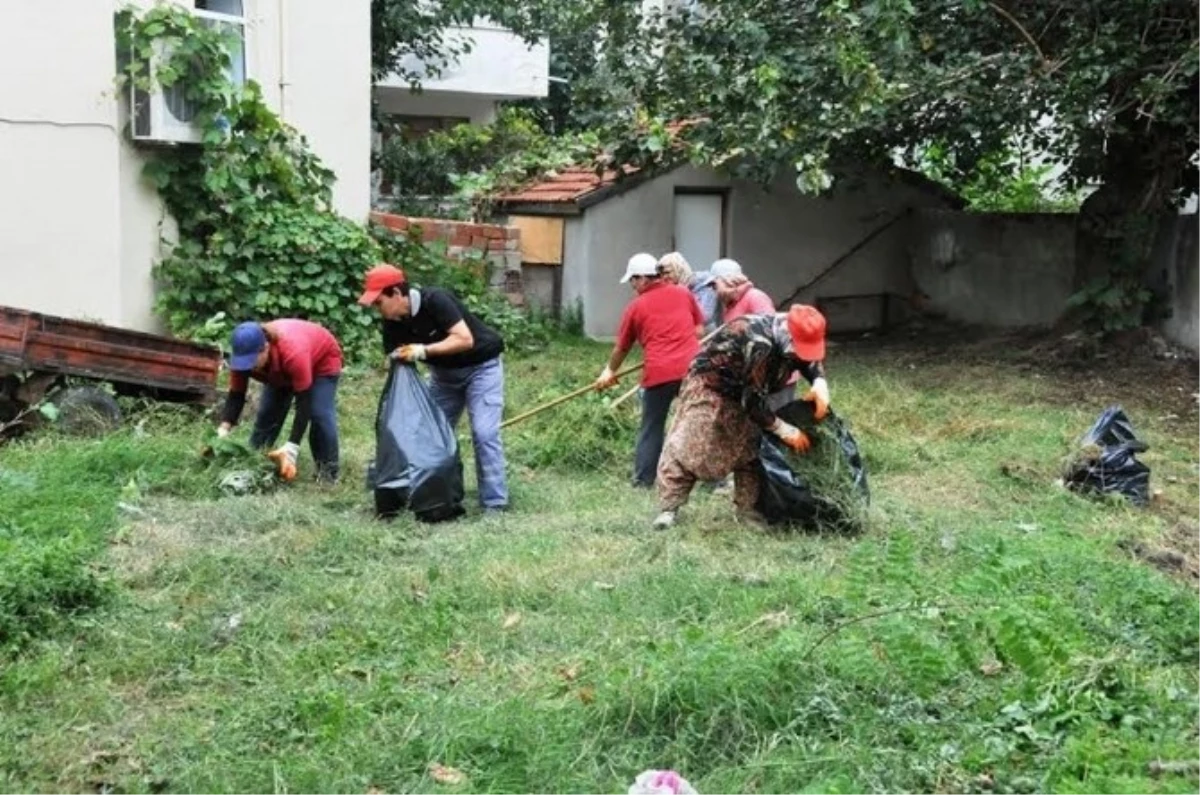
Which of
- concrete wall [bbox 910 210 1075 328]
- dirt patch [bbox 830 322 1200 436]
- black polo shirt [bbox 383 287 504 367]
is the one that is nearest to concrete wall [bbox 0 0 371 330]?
black polo shirt [bbox 383 287 504 367]

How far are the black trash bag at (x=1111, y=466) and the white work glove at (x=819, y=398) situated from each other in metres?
2.11

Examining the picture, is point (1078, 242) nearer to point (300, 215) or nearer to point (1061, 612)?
point (300, 215)

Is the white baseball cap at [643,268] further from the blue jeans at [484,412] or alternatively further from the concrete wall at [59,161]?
the concrete wall at [59,161]

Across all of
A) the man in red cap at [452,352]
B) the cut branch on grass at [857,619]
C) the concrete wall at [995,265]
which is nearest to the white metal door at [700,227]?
the concrete wall at [995,265]

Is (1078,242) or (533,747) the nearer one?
(533,747)

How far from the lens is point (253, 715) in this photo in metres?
4.10

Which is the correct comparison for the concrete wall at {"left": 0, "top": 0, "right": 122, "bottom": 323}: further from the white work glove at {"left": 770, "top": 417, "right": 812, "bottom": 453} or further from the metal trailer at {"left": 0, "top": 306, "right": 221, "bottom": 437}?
the white work glove at {"left": 770, "top": 417, "right": 812, "bottom": 453}

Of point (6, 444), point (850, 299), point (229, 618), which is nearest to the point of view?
point (229, 618)

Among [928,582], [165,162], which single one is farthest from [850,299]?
[928,582]

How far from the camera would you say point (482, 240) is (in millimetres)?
14359

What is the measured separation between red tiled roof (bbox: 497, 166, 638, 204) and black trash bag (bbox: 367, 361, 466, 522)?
7588mm

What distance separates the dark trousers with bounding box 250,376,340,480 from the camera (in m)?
7.51

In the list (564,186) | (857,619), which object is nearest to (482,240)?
(564,186)

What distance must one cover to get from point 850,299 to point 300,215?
744 cm
